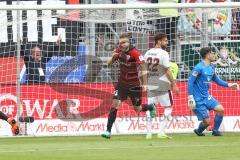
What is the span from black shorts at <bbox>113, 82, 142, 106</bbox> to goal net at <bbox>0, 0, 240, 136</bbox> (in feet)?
7.34

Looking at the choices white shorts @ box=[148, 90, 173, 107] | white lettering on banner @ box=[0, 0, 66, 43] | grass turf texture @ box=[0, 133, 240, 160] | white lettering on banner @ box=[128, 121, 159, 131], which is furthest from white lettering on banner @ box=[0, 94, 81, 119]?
grass turf texture @ box=[0, 133, 240, 160]

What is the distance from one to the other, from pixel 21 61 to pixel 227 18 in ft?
18.2

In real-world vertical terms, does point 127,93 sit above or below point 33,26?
below

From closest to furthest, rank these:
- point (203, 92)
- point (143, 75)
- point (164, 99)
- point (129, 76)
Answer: point (143, 75) < point (129, 76) < point (203, 92) < point (164, 99)

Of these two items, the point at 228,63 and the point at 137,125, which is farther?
the point at 228,63

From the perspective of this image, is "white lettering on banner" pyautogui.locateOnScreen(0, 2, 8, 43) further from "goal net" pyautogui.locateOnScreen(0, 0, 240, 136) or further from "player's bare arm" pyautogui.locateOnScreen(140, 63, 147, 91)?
"player's bare arm" pyautogui.locateOnScreen(140, 63, 147, 91)

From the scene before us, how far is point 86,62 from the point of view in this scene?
68.3 feet

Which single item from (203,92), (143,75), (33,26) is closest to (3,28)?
(33,26)

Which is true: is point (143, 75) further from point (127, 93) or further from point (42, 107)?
point (42, 107)

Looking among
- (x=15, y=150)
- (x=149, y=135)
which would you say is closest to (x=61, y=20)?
(x=149, y=135)

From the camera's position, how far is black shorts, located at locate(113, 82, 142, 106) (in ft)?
58.3

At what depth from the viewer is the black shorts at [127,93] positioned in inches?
700

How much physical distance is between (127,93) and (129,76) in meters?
0.37

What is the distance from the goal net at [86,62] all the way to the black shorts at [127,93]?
2.24 meters
